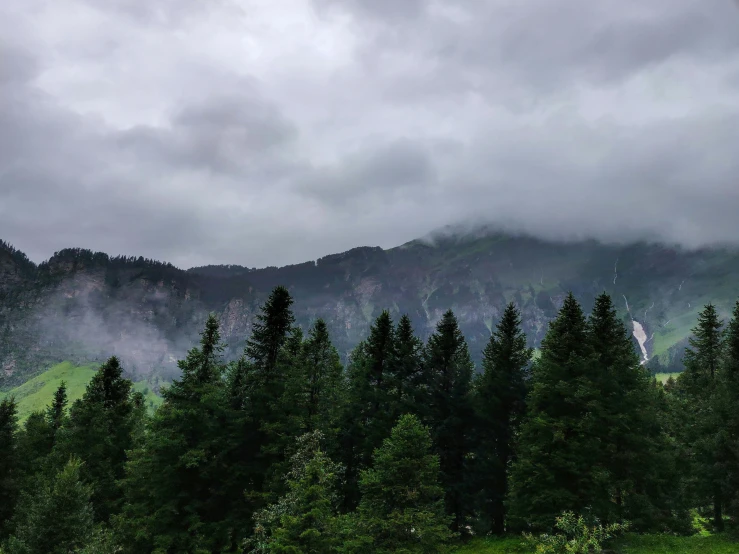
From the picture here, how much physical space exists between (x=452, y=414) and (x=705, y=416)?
19.2 metres

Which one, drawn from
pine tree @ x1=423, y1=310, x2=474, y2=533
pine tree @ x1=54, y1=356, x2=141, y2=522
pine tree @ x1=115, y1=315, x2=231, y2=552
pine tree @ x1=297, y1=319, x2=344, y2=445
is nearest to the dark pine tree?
pine tree @ x1=54, y1=356, x2=141, y2=522

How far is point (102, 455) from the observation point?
45.5 m

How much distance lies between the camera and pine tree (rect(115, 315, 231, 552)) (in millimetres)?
32125

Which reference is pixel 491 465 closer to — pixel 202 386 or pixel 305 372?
pixel 305 372

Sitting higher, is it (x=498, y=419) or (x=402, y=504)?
(x=498, y=419)

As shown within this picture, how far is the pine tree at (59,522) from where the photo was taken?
107ft

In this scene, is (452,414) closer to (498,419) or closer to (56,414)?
(498,419)

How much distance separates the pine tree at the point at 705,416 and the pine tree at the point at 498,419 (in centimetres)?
1317

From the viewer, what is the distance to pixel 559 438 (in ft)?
99.8

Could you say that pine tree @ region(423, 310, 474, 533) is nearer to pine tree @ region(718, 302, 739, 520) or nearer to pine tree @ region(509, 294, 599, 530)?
pine tree @ region(509, 294, 599, 530)

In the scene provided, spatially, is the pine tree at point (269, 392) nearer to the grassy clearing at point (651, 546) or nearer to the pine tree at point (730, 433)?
the grassy clearing at point (651, 546)

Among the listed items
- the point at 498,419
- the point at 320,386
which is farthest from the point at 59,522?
the point at 498,419

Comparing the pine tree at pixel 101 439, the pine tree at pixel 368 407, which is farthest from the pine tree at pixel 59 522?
the pine tree at pixel 368 407

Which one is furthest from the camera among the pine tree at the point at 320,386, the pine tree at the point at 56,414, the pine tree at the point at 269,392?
the pine tree at the point at 56,414
